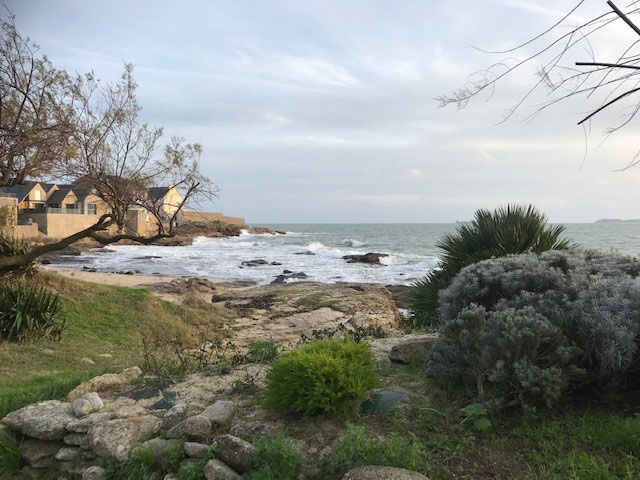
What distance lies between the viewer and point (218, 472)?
3318mm

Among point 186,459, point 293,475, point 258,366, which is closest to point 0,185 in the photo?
point 258,366

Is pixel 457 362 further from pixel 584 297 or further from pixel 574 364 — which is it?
pixel 584 297

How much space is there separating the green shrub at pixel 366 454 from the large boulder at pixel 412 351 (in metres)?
1.90

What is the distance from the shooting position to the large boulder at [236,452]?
3357mm

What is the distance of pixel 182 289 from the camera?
1855 centimetres

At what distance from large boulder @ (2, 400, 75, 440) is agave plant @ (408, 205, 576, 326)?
5.92 meters

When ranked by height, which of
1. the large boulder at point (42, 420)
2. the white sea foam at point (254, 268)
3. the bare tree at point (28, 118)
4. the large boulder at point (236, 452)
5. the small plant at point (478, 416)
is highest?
the bare tree at point (28, 118)

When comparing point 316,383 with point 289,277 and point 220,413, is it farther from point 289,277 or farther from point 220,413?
point 289,277

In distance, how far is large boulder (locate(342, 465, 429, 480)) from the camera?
9.45ft

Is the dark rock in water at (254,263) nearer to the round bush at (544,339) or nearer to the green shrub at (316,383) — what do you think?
the round bush at (544,339)

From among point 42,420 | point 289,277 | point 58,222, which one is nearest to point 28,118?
point 42,420

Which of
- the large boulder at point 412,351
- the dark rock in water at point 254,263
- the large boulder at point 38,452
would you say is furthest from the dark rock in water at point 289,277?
the large boulder at point 38,452

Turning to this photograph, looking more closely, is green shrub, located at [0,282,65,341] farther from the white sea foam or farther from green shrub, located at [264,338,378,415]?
the white sea foam

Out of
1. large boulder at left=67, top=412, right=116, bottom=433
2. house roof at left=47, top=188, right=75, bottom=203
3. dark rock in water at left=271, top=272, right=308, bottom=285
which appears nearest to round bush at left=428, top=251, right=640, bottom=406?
large boulder at left=67, top=412, right=116, bottom=433
